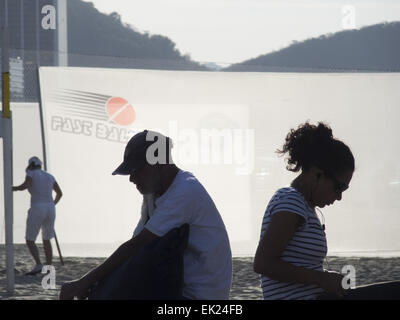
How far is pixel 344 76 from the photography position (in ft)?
35.3

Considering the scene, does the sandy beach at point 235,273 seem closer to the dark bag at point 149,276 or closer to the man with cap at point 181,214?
the man with cap at point 181,214

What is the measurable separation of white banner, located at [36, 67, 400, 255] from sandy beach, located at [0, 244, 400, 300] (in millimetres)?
270

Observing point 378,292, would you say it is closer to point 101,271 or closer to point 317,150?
point 317,150

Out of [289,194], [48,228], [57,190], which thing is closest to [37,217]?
[48,228]

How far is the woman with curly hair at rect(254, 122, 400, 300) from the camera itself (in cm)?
236

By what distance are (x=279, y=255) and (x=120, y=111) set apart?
8.38 m

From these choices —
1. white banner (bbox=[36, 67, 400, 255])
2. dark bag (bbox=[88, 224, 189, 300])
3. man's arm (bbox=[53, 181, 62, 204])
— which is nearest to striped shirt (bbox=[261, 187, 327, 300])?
dark bag (bbox=[88, 224, 189, 300])

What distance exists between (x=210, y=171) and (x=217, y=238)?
26.5ft

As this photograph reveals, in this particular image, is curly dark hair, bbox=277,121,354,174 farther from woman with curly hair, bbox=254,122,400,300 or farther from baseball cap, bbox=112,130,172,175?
baseball cap, bbox=112,130,172,175

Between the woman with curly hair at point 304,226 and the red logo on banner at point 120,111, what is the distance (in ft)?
26.6

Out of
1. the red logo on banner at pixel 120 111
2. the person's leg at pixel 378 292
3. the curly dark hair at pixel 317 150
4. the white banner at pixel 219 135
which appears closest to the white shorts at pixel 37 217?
the white banner at pixel 219 135

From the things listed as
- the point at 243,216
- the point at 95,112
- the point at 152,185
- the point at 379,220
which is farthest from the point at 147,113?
the point at 152,185

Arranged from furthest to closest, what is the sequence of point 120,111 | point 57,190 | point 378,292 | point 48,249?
point 120,111
point 57,190
point 48,249
point 378,292

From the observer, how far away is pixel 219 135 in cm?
1066
